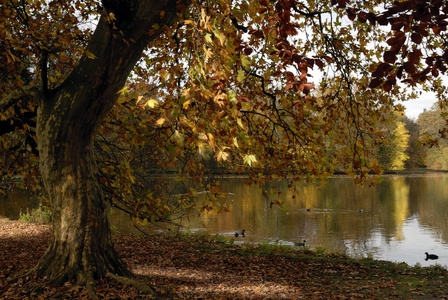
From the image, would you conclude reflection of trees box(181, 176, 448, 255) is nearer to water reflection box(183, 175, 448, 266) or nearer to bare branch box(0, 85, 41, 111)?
water reflection box(183, 175, 448, 266)

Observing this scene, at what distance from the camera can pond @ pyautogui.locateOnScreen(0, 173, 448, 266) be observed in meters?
13.7

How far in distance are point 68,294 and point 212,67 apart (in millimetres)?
3279

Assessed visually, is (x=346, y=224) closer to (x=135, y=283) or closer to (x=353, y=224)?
(x=353, y=224)

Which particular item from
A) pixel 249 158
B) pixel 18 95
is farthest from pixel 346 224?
pixel 249 158

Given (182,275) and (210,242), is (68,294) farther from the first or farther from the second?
(210,242)

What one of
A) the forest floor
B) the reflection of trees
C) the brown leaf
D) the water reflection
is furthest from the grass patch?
the brown leaf

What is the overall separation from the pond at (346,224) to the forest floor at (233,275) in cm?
345

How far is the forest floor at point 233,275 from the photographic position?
4863 millimetres

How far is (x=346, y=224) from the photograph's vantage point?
18.0 metres

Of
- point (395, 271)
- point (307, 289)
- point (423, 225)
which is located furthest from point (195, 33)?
point (423, 225)

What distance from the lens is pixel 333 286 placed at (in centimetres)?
667

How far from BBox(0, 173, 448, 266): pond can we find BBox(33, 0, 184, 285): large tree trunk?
817 cm

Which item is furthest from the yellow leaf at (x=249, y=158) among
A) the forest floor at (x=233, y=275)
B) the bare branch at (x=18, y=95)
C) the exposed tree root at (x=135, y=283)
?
the bare branch at (x=18, y=95)

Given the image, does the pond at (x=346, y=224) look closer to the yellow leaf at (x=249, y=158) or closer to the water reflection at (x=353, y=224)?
the water reflection at (x=353, y=224)
